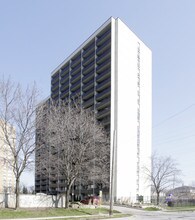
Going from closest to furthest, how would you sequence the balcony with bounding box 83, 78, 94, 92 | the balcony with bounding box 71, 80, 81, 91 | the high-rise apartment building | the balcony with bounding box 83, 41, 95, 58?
the high-rise apartment building < the balcony with bounding box 83, 78, 94, 92 < the balcony with bounding box 83, 41, 95, 58 < the balcony with bounding box 71, 80, 81, 91

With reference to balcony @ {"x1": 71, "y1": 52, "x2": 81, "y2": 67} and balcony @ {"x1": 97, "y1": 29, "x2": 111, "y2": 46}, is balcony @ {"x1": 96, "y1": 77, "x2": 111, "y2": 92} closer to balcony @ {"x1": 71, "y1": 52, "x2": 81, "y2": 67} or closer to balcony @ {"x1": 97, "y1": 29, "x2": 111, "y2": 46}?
balcony @ {"x1": 97, "y1": 29, "x2": 111, "y2": 46}

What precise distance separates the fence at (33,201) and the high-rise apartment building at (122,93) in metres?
50.7

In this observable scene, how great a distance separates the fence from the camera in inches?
1334

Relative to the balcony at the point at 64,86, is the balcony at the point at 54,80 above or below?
above

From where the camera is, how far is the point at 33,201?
36.8 m

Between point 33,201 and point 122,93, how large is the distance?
6583cm

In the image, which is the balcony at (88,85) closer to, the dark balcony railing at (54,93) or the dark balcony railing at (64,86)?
the dark balcony railing at (64,86)

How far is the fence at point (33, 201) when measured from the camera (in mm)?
33894

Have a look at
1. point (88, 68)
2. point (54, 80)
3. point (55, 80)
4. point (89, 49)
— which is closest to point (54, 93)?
point (55, 80)

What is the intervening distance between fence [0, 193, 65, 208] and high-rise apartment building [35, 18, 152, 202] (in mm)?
50733

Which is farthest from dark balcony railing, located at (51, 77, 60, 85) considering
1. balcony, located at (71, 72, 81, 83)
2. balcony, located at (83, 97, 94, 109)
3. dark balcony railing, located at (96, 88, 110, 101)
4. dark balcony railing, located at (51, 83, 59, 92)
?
dark balcony railing, located at (96, 88, 110, 101)

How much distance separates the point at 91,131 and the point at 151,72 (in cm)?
7639

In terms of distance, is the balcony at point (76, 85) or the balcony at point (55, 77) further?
the balcony at point (55, 77)

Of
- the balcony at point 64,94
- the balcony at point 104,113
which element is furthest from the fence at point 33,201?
the balcony at point 64,94
